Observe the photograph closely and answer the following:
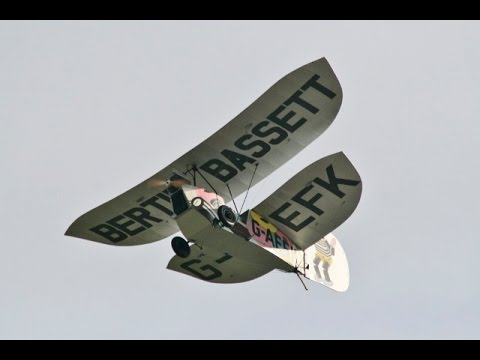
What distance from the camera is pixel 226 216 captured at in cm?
3594

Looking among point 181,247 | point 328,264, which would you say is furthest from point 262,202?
point 328,264

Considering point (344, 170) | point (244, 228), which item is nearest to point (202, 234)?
point (244, 228)

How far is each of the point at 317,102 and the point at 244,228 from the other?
355 centimetres

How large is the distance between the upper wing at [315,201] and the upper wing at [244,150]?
2.59 ft

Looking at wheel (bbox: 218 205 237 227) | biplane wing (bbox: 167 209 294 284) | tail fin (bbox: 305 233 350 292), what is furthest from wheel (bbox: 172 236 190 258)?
tail fin (bbox: 305 233 350 292)

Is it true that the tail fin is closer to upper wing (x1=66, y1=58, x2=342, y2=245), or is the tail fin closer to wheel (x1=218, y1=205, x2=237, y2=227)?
upper wing (x1=66, y1=58, x2=342, y2=245)

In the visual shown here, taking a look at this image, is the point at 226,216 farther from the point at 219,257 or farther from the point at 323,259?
the point at 323,259

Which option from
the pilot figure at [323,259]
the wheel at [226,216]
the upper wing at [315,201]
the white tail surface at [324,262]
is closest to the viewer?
the wheel at [226,216]

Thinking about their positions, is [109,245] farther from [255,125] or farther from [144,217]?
[255,125]

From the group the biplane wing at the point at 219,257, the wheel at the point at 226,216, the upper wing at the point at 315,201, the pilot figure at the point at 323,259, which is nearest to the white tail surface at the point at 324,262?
the pilot figure at the point at 323,259

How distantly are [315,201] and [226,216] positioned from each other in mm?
2561

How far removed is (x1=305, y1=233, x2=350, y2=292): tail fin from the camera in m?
38.4

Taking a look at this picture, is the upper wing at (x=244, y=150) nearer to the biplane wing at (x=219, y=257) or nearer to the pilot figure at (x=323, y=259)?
the biplane wing at (x=219, y=257)

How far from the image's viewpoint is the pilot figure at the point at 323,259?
38719mm
